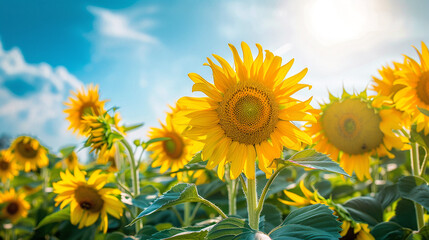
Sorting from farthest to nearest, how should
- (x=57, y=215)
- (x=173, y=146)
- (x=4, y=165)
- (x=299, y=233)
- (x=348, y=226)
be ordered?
(x=4, y=165) < (x=173, y=146) < (x=57, y=215) < (x=348, y=226) < (x=299, y=233)

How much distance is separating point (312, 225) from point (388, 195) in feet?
2.76

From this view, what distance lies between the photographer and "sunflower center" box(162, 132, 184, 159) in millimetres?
2729

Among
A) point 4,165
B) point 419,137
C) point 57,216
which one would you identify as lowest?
point 57,216

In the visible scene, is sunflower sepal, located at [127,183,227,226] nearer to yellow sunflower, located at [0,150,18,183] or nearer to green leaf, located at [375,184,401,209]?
green leaf, located at [375,184,401,209]

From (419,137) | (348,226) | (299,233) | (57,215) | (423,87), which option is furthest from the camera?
(57,215)

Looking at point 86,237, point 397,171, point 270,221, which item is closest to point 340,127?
point 270,221

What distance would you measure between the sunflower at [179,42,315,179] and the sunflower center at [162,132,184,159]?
1.37m

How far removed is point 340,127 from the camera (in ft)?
6.28

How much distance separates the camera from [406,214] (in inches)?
73.9

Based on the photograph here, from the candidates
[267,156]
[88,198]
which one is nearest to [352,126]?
[267,156]

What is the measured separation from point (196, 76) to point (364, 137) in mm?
1097

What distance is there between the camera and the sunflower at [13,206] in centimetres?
436

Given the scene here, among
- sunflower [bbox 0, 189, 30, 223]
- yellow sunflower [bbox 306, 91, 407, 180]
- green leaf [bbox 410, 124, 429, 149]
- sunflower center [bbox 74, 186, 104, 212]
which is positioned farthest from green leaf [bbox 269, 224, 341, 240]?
sunflower [bbox 0, 189, 30, 223]

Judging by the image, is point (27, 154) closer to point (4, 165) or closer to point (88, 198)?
point (4, 165)
